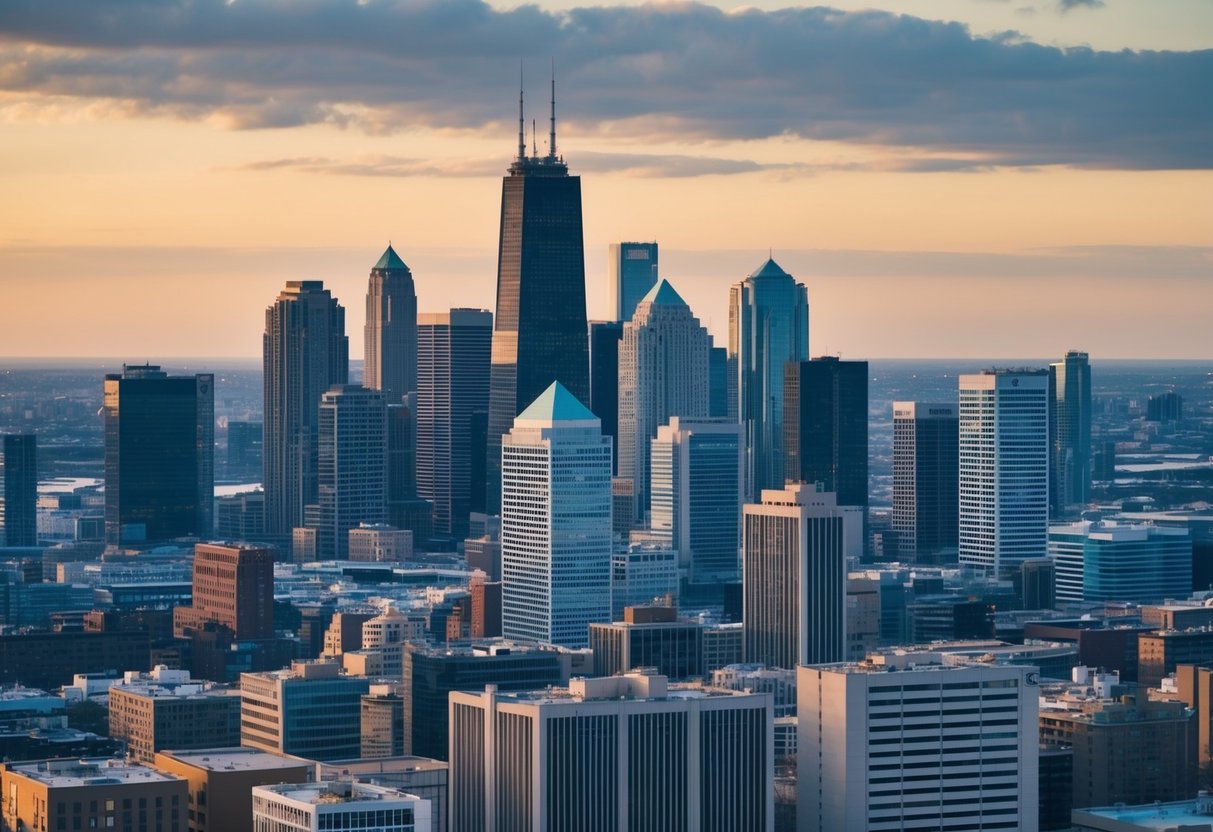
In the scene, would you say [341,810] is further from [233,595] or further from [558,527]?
[233,595]

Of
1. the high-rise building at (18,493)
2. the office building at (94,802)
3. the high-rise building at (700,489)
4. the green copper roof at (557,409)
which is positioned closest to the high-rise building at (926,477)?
the high-rise building at (700,489)

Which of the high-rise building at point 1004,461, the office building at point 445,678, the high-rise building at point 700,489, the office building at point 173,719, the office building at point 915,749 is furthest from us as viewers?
the high-rise building at point 1004,461

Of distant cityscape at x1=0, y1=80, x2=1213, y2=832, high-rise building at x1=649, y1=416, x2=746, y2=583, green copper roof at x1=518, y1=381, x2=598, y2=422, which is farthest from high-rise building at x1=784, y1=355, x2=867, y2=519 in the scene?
green copper roof at x1=518, y1=381, x2=598, y2=422

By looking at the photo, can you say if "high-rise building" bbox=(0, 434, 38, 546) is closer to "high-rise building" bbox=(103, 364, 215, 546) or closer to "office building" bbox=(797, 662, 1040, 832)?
"high-rise building" bbox=(103, 364, 215, 546)

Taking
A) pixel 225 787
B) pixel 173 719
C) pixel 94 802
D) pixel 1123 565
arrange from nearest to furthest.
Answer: pixel 94 802, pixel 225 787, pixel 173 719, pixel 1123 565

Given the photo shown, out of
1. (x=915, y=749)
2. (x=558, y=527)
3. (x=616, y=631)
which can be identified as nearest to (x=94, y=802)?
(x=915, y=749)

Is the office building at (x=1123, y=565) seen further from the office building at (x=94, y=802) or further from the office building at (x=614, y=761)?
the office building at (x=94, y=802)
